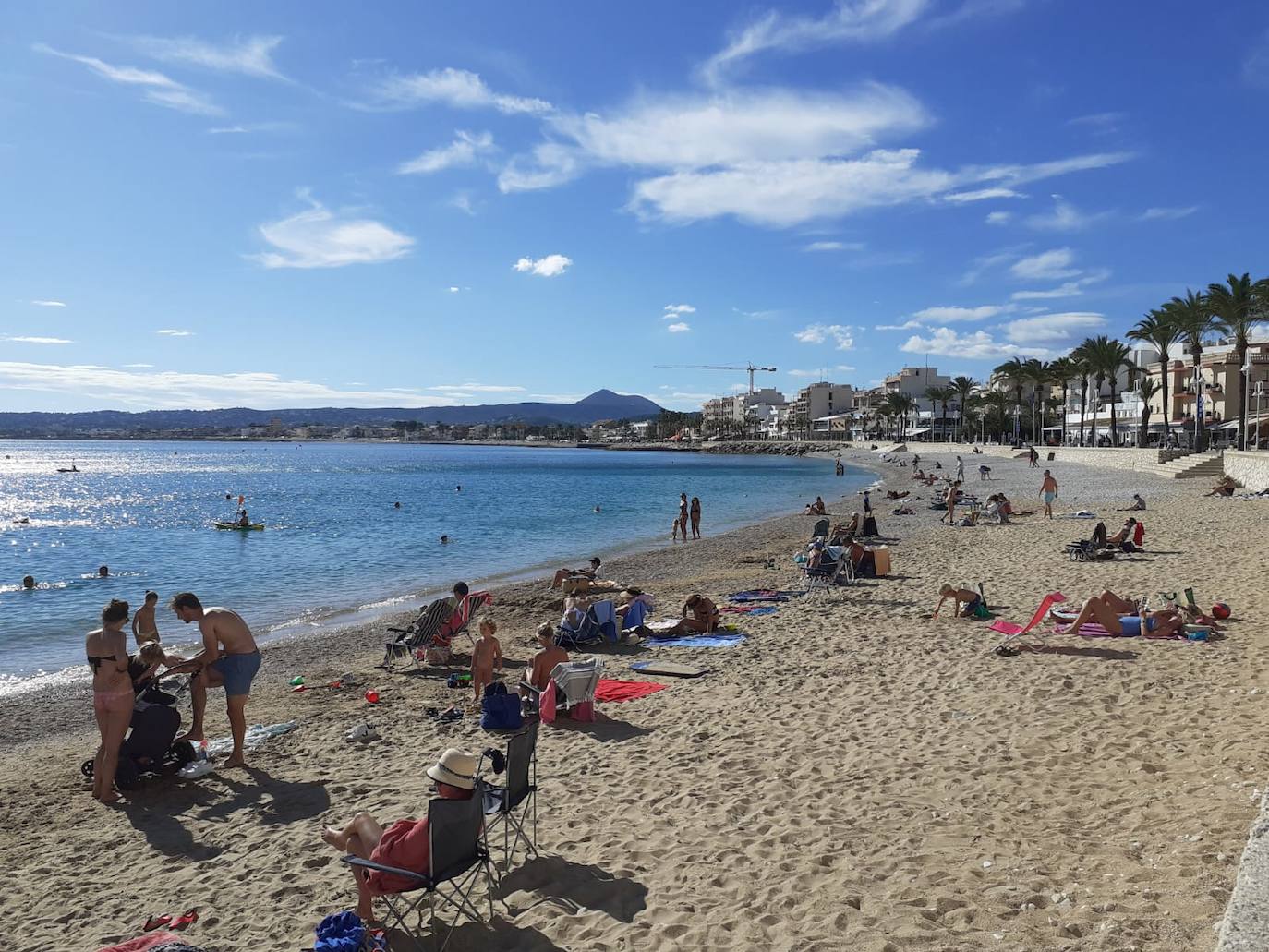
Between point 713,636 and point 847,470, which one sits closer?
point 713,636

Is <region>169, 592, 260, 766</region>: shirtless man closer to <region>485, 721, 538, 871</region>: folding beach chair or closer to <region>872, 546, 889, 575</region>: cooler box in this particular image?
<region>485, 721, 538, 871</region>: folding beach chair

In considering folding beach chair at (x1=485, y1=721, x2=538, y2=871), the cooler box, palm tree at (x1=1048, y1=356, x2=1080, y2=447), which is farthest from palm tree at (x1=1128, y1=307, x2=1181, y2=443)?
folding beach chair at (x1=485, y1=721, x2=538, y2=871)

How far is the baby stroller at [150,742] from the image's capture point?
6.73 metres

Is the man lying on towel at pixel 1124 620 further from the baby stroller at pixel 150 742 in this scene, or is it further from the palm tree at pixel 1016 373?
the palm tree at pixel 1016 373

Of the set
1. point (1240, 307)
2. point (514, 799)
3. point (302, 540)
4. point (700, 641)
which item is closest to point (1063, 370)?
point (1240, 307)

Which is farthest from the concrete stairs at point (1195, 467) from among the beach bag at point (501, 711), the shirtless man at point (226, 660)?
the shirtless man at point (226, 660)

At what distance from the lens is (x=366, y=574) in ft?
75.0

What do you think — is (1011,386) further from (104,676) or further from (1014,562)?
(104,676)

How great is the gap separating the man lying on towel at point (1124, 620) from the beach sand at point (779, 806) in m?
0.21

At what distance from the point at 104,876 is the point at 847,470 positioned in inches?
3198

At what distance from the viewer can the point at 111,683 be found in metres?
6.34

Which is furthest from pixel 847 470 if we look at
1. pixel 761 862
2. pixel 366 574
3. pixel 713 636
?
pixel 761 862

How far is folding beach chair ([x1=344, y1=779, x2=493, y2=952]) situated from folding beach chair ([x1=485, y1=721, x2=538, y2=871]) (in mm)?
313

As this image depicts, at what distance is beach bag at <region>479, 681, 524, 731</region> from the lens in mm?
7734
